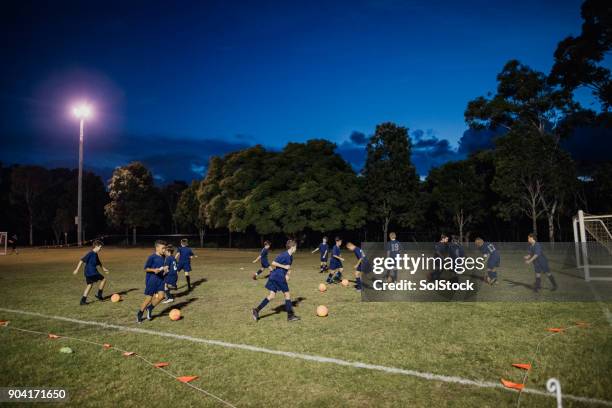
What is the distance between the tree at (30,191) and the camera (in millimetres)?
70625

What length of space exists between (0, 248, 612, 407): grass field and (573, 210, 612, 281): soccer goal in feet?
22.6

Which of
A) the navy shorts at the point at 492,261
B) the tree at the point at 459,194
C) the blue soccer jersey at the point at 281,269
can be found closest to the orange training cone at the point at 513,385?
the blue soccer jersey at the point at 281,269

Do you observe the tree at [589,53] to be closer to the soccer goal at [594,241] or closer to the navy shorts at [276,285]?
the soccer goal at [594,241]

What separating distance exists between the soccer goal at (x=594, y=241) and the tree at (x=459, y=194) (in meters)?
15.6

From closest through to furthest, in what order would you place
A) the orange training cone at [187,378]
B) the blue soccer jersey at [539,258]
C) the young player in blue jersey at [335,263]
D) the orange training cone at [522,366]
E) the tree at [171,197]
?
the orange training cone at [187,378]
the orange training cone at [522,366]
the blue soccer jersey at [539,258]
the young player in blue jersey at [335,263]
the tree at [171,197]

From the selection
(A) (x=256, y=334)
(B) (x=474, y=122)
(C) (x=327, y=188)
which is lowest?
(A) (x=256, y=334)

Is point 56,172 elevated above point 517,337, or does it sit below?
above

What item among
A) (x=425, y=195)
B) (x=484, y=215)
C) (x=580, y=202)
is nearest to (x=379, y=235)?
(x=425, y=195)

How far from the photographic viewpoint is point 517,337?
26.6 ft

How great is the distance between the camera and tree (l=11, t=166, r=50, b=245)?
232ft

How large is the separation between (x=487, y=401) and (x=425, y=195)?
3968 cm

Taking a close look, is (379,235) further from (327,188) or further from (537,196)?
(537,196)

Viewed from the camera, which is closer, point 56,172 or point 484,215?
point 484,215

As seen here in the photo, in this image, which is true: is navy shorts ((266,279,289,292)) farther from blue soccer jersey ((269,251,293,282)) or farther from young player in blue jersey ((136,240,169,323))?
young player in blue jersey ((136,240,169,323))
